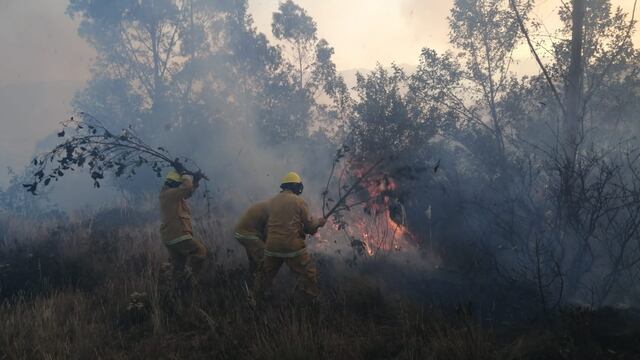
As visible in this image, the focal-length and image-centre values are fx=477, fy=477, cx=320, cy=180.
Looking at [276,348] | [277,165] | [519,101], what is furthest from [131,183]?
[276,348]

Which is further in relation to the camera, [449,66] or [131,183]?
[131,183]

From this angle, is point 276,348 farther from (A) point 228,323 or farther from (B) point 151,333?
(B) point 151,333

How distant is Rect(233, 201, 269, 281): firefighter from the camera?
7.10 metres

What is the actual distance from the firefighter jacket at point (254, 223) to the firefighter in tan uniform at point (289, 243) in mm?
690

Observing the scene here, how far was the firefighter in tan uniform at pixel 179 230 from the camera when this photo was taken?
7.30 meters

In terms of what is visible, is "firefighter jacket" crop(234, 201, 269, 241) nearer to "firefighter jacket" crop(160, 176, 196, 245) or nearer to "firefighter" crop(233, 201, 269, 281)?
"firefighter" crop(233, 201, 269, 281)

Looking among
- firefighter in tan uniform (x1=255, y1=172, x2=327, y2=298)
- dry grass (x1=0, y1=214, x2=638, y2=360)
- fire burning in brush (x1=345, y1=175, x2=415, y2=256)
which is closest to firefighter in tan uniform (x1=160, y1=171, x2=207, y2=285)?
dry grass (x1=0, y1=214, x2=638, y2=360)

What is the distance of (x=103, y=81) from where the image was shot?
1027 inches

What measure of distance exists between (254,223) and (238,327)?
2.15 meters

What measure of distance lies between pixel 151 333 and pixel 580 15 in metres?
7.63

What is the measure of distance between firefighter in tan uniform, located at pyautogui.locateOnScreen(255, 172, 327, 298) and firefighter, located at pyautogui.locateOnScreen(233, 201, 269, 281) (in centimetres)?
70

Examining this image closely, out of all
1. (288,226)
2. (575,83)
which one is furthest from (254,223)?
(575,83)

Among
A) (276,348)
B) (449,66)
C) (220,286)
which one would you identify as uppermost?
(449,66)

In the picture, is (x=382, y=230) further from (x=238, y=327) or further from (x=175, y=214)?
(x=238, y=327)
